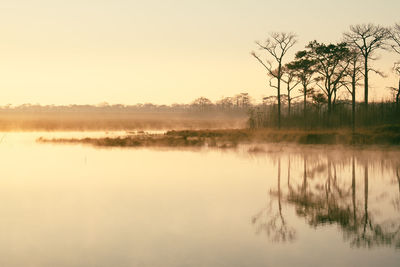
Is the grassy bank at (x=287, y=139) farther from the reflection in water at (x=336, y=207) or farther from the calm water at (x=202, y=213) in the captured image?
the reflection in water at (x=336, y=207)

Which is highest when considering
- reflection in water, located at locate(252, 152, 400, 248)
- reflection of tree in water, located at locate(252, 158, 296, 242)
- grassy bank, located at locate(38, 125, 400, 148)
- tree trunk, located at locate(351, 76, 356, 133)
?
tree trunk, located at locate(351, 76, 356, 133)

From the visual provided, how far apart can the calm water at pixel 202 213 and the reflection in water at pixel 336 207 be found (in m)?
0.04

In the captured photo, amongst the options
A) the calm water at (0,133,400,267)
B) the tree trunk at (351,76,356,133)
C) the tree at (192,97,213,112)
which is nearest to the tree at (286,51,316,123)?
the tree trunk at (351,76,356,133)

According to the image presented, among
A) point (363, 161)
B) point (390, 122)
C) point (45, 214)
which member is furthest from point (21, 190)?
point (390, 122)

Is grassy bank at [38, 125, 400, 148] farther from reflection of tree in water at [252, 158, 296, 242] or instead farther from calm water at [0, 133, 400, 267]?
reflection of tree in water at [252, 158, 296, 242]

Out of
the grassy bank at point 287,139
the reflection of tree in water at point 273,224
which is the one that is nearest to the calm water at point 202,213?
Result: the reflection of tree in water at point 273,224

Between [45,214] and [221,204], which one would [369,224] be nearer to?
[221,204]

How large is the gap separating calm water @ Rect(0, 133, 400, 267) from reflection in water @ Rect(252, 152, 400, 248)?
0.12 feet

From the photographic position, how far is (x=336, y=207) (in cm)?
1522

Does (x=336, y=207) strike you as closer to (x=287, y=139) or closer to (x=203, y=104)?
(x=287, y=139)

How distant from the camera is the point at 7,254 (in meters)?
10.4

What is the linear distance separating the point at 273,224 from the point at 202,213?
7.75ft

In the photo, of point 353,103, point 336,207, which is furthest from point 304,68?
point 336,207

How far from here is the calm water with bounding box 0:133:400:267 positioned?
10.3 metres
